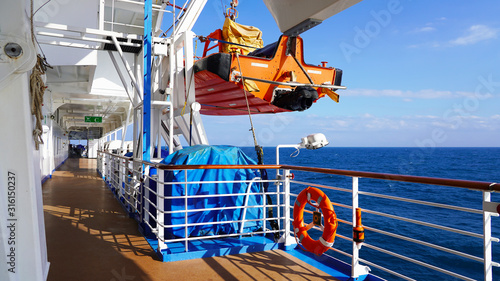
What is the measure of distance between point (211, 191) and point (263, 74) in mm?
2136

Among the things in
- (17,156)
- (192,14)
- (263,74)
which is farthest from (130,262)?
(192,14)

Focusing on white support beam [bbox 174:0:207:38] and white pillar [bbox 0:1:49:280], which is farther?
white support beam [bbox 174:0:207:38]

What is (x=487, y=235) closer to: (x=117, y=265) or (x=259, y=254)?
(x=259, y=254)

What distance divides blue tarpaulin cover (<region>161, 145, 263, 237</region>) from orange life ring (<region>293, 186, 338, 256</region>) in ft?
2.31

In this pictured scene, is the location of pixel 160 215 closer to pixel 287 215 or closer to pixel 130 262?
pixel 130 262

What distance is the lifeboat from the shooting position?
449 centimetres

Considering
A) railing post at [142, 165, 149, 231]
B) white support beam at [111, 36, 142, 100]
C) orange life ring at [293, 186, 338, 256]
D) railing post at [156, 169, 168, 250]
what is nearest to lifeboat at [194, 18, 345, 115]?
white support beam at [111, 36, 142, 100]

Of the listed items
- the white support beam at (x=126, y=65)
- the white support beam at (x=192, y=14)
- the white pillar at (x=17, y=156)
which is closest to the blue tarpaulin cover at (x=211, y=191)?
the white support beam at (x=126, y=65)

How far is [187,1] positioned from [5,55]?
14.1 feet

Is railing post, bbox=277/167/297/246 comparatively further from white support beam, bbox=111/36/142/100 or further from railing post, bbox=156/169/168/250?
white support beam, bbox=111/36/142/100

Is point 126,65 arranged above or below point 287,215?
above

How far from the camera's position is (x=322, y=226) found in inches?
91.4

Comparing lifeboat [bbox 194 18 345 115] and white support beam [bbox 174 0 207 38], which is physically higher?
white support beam [bbox 174 0 207 38]

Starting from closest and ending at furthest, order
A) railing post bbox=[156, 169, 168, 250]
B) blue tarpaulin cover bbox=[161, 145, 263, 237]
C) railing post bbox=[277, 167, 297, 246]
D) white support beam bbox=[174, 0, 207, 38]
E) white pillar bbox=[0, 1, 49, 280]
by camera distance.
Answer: white pillar bbox=[0, 1, 49, 280] < railing post bbox=[156, 169, 168, 250] < railing post bbox=[277, 167, 297, 246] < blue tarpaulin cover bbox=[161, 145, 263, 237] < white support beam bbox=[174, 0, 207, 38]
